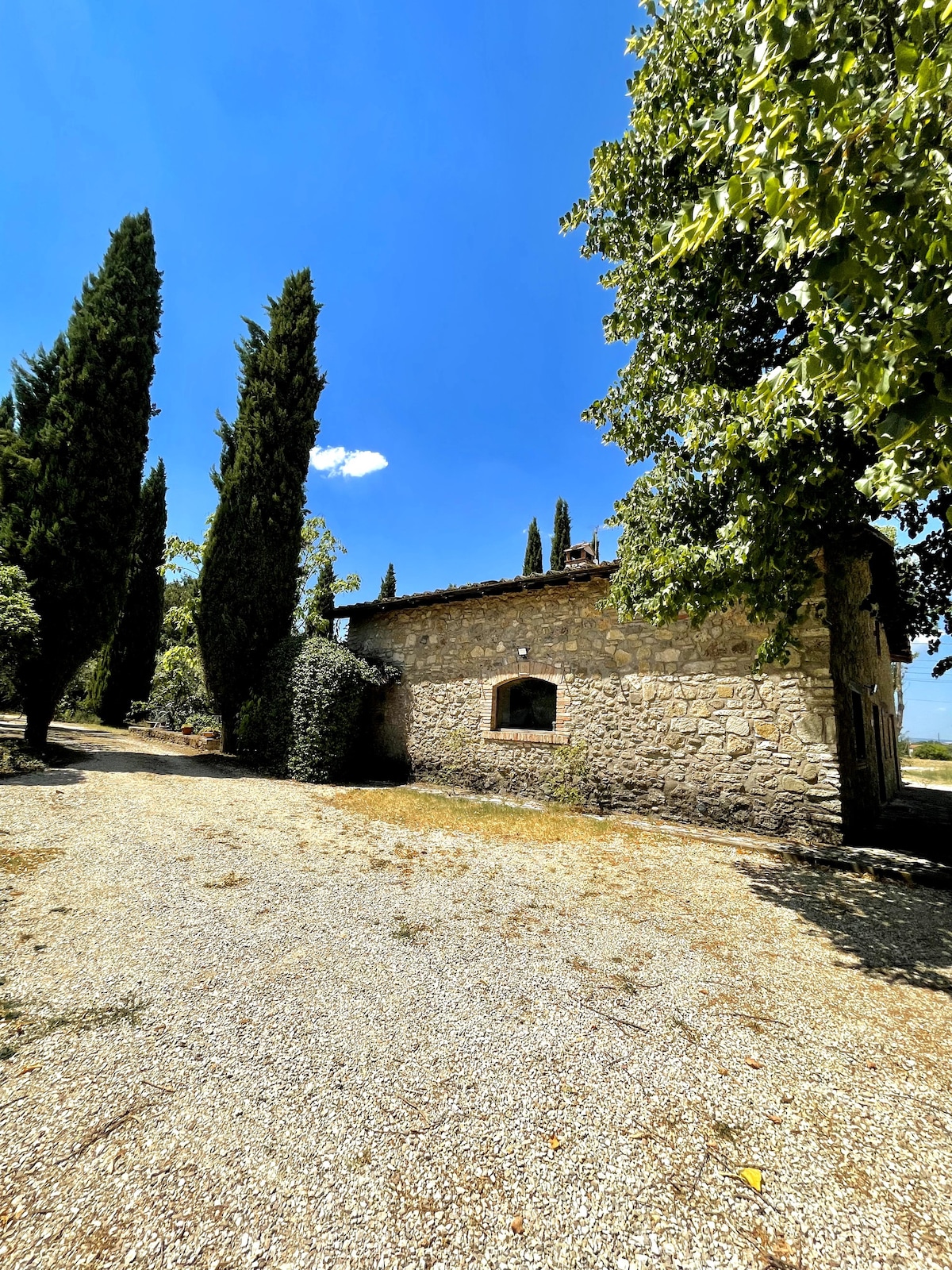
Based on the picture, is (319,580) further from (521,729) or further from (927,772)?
(927,772)

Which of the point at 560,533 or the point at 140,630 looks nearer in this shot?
the point at 140,630

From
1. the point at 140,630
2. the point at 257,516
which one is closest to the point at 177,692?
the point at 140,630

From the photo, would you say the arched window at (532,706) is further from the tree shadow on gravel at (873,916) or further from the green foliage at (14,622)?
the green foliage at (14,622)

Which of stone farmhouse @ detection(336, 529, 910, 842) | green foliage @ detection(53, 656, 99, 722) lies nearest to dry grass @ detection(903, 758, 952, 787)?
stone farmhouse @ detection(336, 529, 910, 842)

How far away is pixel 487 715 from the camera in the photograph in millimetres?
8578

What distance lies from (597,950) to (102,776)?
7.28 meters

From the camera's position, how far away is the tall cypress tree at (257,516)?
10.3 metres

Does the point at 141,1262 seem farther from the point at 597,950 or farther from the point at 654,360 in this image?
the point at 654,360

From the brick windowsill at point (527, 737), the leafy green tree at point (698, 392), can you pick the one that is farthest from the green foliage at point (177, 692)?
the leafy green tree at point (698, 392)

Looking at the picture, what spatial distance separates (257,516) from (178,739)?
6.66 meters

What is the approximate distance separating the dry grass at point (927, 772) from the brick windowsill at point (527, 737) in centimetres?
1571

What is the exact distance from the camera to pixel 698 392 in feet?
12.8

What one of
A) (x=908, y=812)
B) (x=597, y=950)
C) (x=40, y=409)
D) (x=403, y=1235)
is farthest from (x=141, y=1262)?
(x=908, y=812)

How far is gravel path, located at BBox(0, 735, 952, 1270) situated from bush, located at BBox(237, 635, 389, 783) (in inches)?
184
